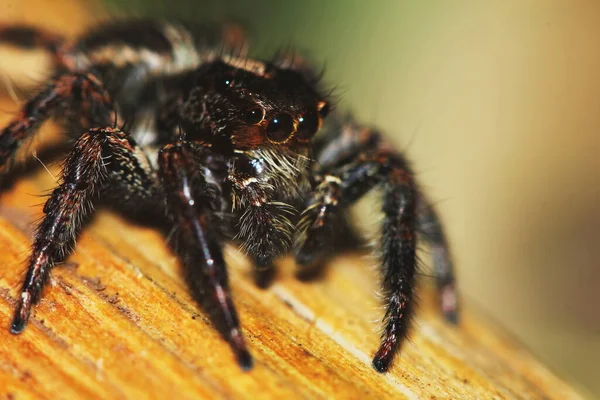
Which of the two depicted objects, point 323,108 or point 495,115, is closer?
point 323,108

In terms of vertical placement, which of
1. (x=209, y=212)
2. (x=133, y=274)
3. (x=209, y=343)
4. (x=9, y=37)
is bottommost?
(x=9, y=37)

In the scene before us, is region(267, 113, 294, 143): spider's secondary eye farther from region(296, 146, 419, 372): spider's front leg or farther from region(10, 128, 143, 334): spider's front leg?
region(10, 128, 143, 334): spider's front leg

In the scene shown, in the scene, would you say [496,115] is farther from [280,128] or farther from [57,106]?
[57,106]

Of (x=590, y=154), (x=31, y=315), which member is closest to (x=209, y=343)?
(x=31, y=315)

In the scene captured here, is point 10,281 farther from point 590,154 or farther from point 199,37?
point 590,154

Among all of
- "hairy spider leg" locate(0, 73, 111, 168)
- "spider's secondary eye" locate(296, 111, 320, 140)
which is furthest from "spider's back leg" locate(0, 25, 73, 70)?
"spider's secondary eye" locate(296, 111, 320, 140)

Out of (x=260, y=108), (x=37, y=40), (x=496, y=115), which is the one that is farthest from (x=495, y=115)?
(x=37, y=40)

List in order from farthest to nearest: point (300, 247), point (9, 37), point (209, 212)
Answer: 1. point (9, 37)
2. point (300, 247)
3. point (209, 212)
